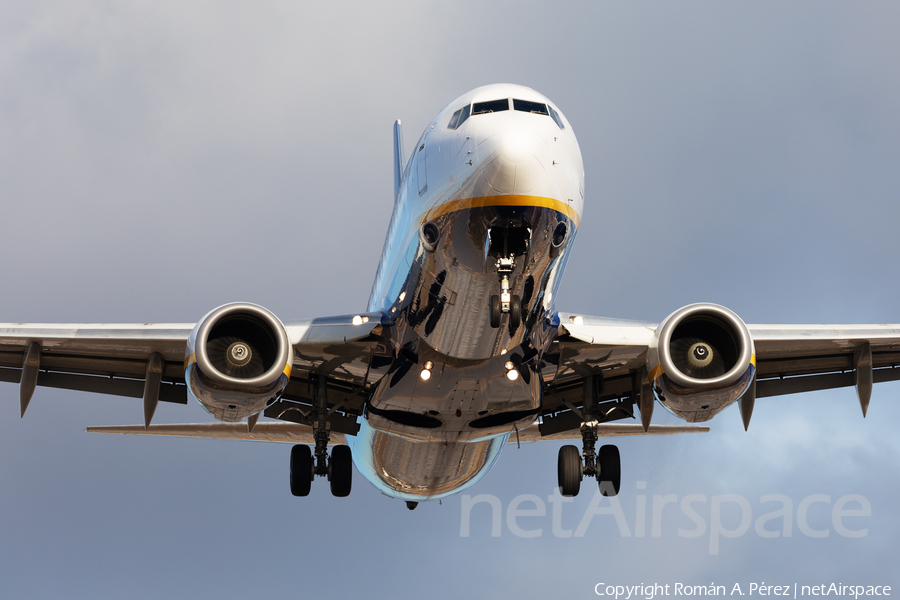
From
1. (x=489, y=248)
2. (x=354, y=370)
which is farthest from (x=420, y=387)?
(x=489, y=248)

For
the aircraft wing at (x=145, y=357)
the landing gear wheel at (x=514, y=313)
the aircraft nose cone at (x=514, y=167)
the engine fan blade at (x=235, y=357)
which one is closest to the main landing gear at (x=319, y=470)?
the aircraft wing at (x=145, y=357)

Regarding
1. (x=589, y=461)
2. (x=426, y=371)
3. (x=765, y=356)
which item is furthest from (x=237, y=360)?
(x=765, y=356)

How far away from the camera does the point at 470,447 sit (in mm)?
18391

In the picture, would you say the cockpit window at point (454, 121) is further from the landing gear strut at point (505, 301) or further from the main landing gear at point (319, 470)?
the main landing gear at point (319, 470)

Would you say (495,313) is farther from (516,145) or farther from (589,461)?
(589,461)

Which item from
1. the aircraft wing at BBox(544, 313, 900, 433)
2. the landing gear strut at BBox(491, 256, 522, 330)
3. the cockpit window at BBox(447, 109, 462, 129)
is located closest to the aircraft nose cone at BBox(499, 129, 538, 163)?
the cockpit window at BBox(447, 109, 462, 129)

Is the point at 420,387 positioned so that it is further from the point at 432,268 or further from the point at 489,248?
the point at 489,248

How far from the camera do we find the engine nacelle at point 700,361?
14759mm

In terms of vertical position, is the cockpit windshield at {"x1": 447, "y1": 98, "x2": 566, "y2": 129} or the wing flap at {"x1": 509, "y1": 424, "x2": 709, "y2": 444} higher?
the cockpit windshield at {"x1": 447, "y1": 98, "x2": 566, "y2": 129}

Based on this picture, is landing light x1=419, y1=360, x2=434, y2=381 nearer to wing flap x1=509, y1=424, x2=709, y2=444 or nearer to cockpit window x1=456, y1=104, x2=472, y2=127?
cockpit window x1=456, y1=104, x2=472, y2=127

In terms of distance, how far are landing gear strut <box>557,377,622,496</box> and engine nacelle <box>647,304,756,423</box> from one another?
2401mm

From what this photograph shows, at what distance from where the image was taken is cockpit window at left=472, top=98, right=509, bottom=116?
41.6 ft

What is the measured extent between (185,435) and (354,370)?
5.64 metres

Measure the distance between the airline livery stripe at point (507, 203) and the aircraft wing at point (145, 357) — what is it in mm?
3495
